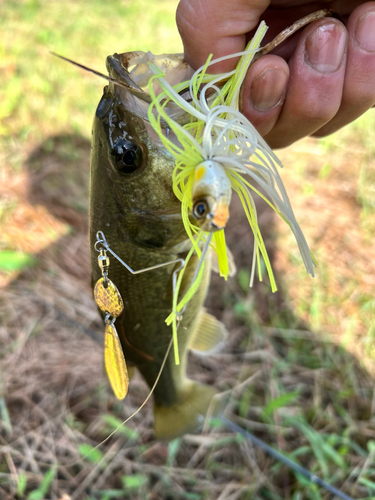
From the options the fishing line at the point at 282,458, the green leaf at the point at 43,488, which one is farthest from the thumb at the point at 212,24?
the green leaf at the point at 43,488

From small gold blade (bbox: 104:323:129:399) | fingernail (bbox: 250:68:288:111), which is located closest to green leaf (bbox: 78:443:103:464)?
small gold blade (bbox: 104:323:129:399)

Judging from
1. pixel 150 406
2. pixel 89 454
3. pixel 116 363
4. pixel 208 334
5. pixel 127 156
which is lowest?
pixel 89 454

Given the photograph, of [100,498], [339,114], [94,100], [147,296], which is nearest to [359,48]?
[339,114]

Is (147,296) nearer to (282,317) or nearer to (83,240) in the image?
(282,317)

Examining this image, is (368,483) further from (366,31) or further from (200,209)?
(366,31)

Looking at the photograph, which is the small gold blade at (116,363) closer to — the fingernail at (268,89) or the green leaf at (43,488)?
the fingernail at (268,89)

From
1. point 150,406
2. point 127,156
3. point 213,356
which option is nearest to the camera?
point 127,156

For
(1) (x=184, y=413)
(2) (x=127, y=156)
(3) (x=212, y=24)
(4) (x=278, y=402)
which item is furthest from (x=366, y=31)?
(4) (x=278, y=402)
